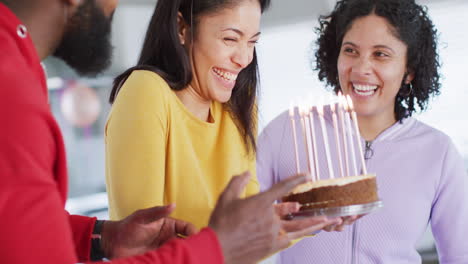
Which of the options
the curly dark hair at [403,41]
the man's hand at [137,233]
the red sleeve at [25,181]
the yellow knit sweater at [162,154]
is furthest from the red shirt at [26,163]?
the curly dark hair at [403,41]

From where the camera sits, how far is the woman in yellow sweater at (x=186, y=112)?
4.58 feet

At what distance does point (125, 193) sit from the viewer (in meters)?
1.38

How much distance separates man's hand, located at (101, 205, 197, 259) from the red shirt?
426 mm

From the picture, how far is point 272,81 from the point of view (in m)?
4.54

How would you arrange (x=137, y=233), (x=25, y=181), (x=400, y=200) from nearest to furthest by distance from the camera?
(x=25, y=181) → (x=137, y=233) → (x=400, y=200)

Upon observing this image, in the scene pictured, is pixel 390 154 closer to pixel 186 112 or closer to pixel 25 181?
pixel 186 112

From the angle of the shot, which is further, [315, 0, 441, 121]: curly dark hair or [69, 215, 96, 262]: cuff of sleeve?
[315, 0, 441, 121]: curly dark hair

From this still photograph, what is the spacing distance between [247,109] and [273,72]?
279 centimetres

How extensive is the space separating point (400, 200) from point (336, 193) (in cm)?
65

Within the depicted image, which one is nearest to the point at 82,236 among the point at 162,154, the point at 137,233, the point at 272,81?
the point at 137,233

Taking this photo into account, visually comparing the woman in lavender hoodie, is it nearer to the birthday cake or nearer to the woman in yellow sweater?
the woman in yellow sweater

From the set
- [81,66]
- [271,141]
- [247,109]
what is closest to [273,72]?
[271,141]

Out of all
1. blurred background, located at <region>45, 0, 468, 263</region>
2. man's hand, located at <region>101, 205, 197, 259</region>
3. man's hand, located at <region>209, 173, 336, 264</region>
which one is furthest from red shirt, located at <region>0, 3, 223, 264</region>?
blurred background, located at <region>45, 0, 468, 263</region>

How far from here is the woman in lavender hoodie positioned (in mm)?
1912
